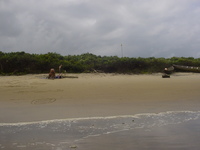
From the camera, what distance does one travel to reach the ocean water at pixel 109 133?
360cm

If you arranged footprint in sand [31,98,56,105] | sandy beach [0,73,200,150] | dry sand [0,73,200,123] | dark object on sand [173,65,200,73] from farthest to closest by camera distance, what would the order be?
1. dark object on sand [173,65,200,73]
2. footprint in sand [31,98,56,105]
3. dry sand [0,73,200,123]
4. sandy beach [0,73,200,150]

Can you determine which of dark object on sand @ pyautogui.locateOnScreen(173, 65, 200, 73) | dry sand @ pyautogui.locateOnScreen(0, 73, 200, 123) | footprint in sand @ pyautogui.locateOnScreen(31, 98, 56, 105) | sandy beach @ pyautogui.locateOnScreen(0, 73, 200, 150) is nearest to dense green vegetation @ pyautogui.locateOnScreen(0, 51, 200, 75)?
dark object on sand @ pyautogui.locateOnScreen(173, 65, 200, 73)

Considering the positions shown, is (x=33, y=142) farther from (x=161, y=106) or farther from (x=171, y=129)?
(x=161, y=106)

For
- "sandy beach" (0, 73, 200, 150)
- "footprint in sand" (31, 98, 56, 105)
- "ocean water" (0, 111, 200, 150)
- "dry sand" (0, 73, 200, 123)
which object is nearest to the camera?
"ocean water" (0, 111, 200, 150)

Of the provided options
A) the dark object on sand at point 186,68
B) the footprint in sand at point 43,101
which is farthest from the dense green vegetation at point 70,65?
the footprint in sand at point 43,101

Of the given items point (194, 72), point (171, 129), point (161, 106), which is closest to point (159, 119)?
point (171, 129)

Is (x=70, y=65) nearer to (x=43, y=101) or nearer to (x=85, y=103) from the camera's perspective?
(x=43, y=101)

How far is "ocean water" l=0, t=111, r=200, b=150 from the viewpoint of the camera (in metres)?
3.60

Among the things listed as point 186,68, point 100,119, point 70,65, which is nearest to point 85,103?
point 100,119

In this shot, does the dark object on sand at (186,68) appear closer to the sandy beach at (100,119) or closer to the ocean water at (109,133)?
the sandy beach at (100,119)

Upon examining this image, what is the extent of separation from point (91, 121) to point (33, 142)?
1.56 meters

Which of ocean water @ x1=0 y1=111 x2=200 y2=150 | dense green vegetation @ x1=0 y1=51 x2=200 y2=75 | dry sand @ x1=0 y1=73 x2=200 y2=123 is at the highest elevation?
dense green vegetation @ x1=0 y1=51 x2=200 y2=75

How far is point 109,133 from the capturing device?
423 cm

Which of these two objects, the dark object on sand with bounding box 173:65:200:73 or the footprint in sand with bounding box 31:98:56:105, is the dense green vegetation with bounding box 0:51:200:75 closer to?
the dark object on sand with bounding box 173:65:200:73
